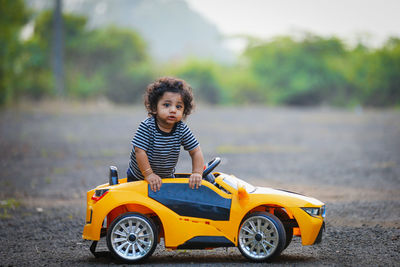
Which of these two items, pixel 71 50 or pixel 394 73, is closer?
pixel 394 73

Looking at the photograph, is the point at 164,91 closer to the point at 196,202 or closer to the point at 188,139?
the point at 188,139

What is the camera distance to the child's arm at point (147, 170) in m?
5.07

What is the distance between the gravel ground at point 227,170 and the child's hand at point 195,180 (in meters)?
0.70

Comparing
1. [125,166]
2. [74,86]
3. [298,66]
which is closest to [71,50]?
[74,86]

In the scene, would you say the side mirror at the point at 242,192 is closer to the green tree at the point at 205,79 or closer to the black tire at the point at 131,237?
the black tire at the point at 131,237

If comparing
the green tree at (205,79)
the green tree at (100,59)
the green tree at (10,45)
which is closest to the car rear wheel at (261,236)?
the green tree at (10,45)

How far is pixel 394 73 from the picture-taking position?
38594mm

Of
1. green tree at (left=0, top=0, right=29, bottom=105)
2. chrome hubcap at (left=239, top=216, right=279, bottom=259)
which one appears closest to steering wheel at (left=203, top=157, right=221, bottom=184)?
chrome hubcap at (left=239, top=216, right=279, bottom=259)

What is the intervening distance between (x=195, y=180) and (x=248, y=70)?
1579 inches

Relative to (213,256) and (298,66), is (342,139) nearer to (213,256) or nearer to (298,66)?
(213,256)

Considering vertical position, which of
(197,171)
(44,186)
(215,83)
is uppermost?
(215,83)

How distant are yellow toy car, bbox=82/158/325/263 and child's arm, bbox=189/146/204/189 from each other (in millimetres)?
62

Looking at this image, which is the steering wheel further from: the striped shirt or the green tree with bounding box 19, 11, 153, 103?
the green tree with bounding box 19, 11, 153, 103

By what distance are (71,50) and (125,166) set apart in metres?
32.2
